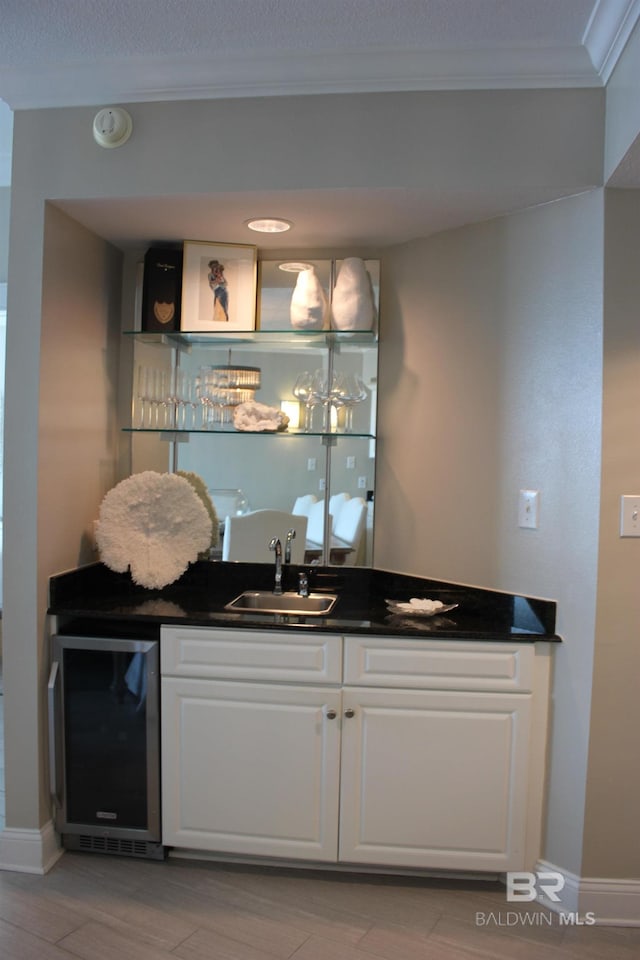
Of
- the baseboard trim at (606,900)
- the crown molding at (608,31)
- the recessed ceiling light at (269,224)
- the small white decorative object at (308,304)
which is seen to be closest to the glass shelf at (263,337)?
the small white decorative object at (308,304)

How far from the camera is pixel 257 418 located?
9.36ft

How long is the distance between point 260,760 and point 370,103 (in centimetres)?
212

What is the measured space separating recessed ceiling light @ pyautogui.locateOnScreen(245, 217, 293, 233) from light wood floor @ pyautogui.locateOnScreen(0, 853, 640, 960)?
2.23 m

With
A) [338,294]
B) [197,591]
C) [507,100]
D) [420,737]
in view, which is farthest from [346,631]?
[507,100]

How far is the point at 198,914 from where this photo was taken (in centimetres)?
223

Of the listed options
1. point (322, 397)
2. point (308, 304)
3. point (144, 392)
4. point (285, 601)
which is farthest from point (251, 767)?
point (308, 304)

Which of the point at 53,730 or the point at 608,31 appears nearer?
the point at 608,31

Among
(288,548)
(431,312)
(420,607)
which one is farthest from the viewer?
(288,548)

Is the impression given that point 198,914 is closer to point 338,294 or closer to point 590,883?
point 590,883

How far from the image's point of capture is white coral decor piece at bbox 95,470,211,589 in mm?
2738

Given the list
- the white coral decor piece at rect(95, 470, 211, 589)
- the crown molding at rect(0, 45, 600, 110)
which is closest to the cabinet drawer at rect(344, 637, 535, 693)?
the white coral decor piece at rect(95, 470, 211, 589)

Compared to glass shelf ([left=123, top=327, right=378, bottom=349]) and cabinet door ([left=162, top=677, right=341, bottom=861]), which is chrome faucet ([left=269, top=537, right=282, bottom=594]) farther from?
glass shelf ([left=123, top=327, right=378, bottom=349])

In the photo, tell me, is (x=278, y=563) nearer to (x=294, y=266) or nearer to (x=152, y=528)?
(x=152, y=528)

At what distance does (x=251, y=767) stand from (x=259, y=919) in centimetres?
43
